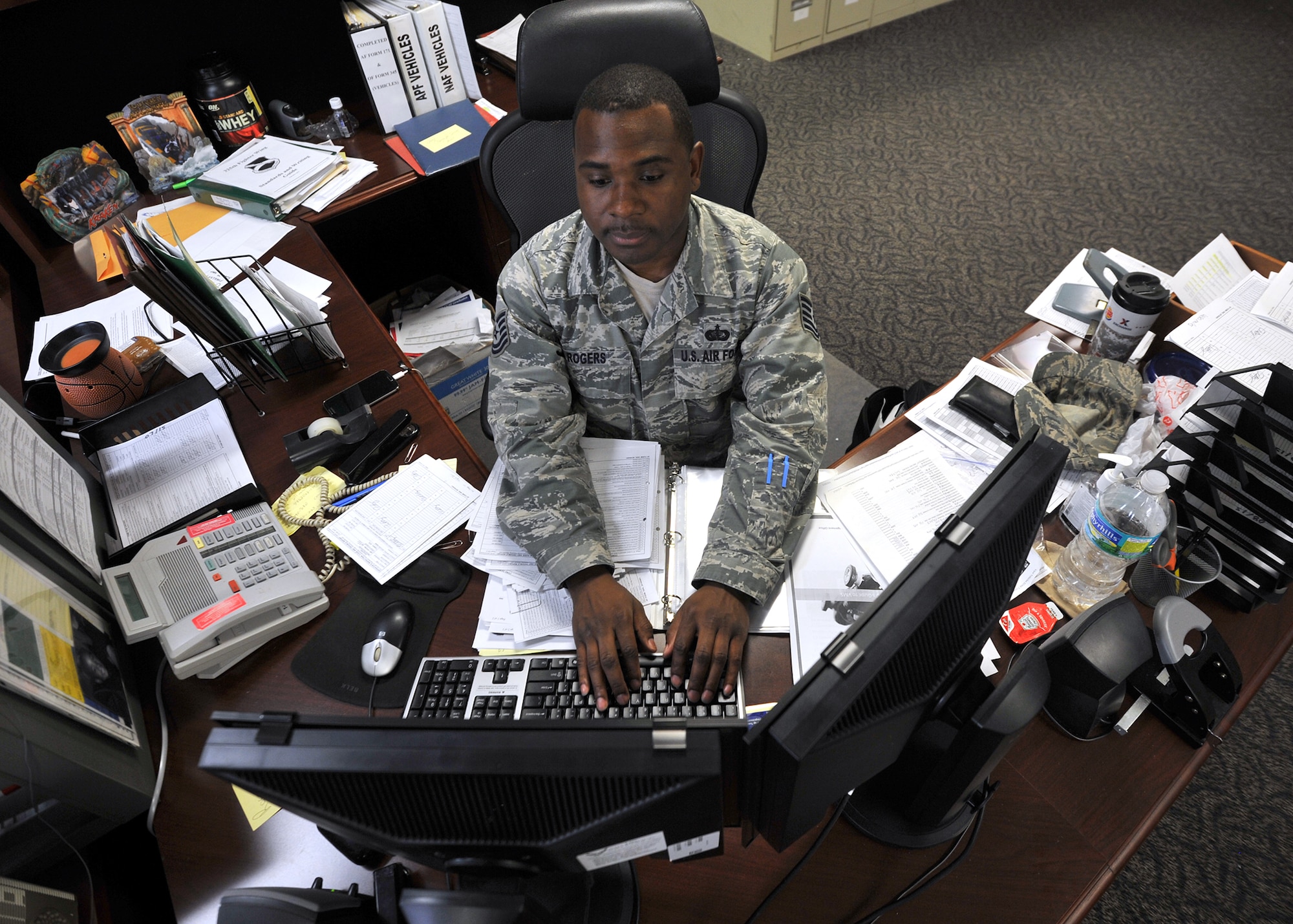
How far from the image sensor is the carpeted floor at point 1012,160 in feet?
8.09

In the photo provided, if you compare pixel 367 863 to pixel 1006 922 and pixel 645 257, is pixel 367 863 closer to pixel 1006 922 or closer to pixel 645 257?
pixel 1006 922

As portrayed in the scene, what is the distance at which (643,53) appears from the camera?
1219 mm

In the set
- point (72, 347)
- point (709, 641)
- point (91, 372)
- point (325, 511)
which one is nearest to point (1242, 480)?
point (709, 641)

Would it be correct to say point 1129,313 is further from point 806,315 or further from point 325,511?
point 325,511

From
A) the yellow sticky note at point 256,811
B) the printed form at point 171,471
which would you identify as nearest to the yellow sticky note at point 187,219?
the printed form at point 171,471

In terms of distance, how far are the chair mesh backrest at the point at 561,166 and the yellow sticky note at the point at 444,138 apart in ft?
2.01

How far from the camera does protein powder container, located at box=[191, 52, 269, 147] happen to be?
1.80m

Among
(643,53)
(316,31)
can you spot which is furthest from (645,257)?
(316,31)

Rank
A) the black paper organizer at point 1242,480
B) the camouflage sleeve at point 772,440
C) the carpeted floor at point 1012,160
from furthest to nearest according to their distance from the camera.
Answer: the carpeted floor at point 1012,160
the camouflage sleeve at point 772,440
the black paper organizer at point 1242,480

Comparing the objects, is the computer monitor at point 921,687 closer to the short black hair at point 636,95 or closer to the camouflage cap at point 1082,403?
the camouflage cap at point 1082,403

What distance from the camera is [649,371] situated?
125cm

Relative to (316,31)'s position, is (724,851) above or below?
below

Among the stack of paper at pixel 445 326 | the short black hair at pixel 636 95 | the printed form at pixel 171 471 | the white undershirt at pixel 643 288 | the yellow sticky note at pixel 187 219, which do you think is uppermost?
the short black hair at pixel 636 95

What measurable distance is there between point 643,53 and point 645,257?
1.25 ft
